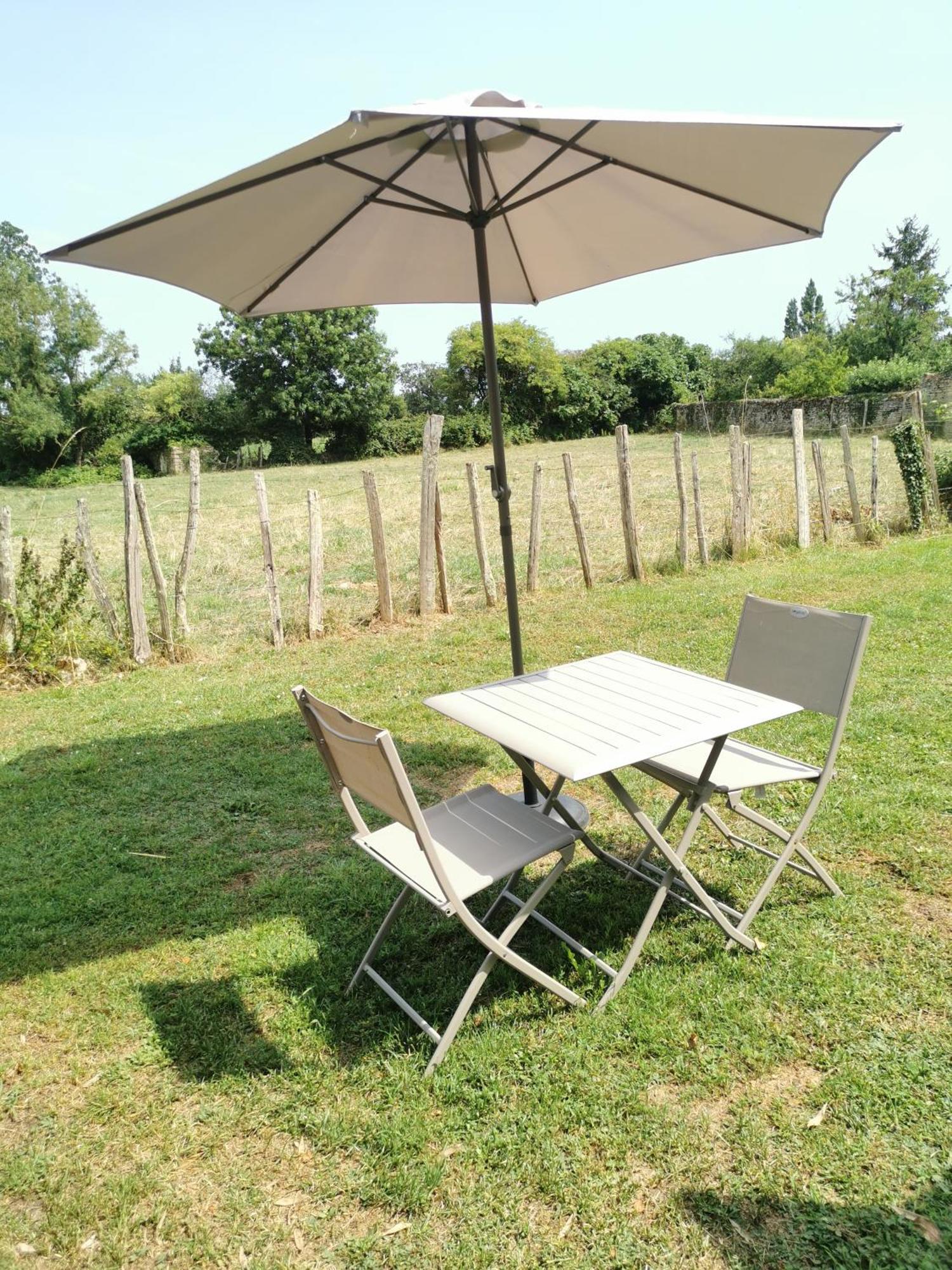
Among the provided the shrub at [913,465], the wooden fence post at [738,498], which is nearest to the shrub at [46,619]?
the wooden fence post at [738,498]

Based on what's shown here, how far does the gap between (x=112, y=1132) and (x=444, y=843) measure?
1222 millimetres

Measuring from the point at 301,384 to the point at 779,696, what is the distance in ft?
123

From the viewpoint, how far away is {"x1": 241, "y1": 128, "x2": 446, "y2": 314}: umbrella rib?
3.22 meters

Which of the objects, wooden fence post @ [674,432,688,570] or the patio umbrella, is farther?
wooden fence post @ [674,432,688,570]

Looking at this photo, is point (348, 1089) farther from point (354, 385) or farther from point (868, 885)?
point (354, 385)

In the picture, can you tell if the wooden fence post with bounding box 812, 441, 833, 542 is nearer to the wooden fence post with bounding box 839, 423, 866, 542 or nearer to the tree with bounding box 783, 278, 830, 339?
the wooden fence post with bounding box 839, 423, 866, 542

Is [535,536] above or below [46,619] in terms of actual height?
above

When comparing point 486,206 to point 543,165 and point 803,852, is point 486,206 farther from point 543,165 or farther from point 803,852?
point 803,852

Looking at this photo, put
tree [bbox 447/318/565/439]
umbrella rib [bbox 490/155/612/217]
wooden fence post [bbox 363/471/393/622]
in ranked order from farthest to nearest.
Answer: tree [bbox 447/318/565/439] → wooden fence post [bbox 363/471/393/622] → umbrella rib [bbox 490/155/612/217]

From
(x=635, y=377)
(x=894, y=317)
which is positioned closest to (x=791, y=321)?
(x=894, y=317)

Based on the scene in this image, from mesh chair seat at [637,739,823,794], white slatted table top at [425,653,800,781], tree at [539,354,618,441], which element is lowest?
mesh chair seat at [637,739,823,794]

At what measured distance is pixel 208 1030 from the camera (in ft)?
8.61

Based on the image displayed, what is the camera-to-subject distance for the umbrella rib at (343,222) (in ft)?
10.6

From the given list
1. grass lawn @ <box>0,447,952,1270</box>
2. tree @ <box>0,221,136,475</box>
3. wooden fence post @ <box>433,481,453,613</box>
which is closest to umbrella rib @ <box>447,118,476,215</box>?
grass lawn @ <box>0,447,952,1270</box>
